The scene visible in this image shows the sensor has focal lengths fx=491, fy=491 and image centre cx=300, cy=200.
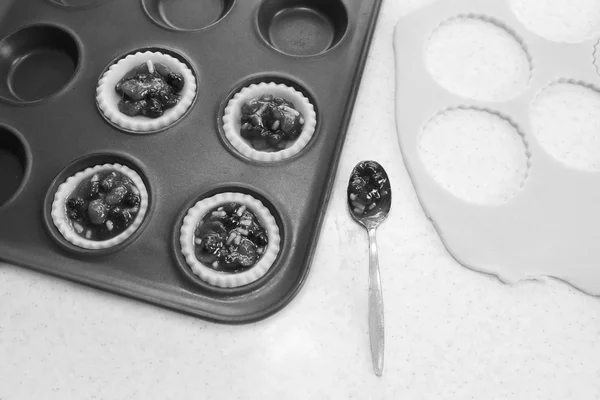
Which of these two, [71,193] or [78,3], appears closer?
[71,193]

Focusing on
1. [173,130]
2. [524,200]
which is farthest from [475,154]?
[173,130]

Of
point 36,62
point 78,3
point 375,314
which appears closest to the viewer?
point 375,314

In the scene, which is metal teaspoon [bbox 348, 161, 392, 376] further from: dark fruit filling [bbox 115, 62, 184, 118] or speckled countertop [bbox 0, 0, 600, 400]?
dark fruit filling [bbox 115, 62, 184, 118]

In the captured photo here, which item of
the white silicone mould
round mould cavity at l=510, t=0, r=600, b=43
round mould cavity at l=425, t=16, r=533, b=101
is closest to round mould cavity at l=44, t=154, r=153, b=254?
the white silicone mould

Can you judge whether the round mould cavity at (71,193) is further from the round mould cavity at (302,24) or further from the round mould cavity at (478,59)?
the round mould cavity at (478,59)

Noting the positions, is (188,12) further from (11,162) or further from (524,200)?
(524,200)

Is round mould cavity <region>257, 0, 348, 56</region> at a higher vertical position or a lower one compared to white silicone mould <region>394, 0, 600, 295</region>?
higher
